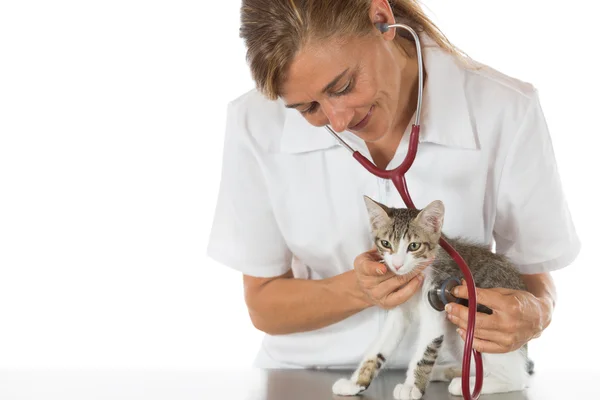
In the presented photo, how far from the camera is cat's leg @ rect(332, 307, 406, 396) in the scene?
5.00 feet

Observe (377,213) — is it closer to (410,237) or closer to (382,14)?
(410,237)

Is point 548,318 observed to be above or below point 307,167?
below

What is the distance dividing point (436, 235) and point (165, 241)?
177 centimetres

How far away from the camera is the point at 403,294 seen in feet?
4.89

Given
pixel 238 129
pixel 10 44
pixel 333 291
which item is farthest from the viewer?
pixel 10 44

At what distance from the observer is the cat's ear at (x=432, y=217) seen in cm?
146

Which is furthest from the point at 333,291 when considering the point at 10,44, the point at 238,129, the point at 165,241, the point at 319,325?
the point at 10,44

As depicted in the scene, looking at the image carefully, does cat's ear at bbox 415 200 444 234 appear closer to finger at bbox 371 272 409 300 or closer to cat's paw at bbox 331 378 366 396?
finger at bbox 371 272 409 300

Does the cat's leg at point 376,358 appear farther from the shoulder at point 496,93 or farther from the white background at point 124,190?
the white background at point 124,190

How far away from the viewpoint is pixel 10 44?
3037 millimetres

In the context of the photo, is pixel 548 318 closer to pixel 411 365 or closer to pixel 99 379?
pixel 411 365

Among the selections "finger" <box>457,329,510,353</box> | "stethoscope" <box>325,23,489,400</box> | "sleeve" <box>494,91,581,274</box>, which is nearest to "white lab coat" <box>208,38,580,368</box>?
"sleeve" <box>494,91,581,274</box>

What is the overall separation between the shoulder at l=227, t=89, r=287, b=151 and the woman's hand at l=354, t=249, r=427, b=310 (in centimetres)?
40

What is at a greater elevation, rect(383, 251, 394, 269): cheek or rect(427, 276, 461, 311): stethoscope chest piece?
rect(383, 251, 394, 269): cheek
